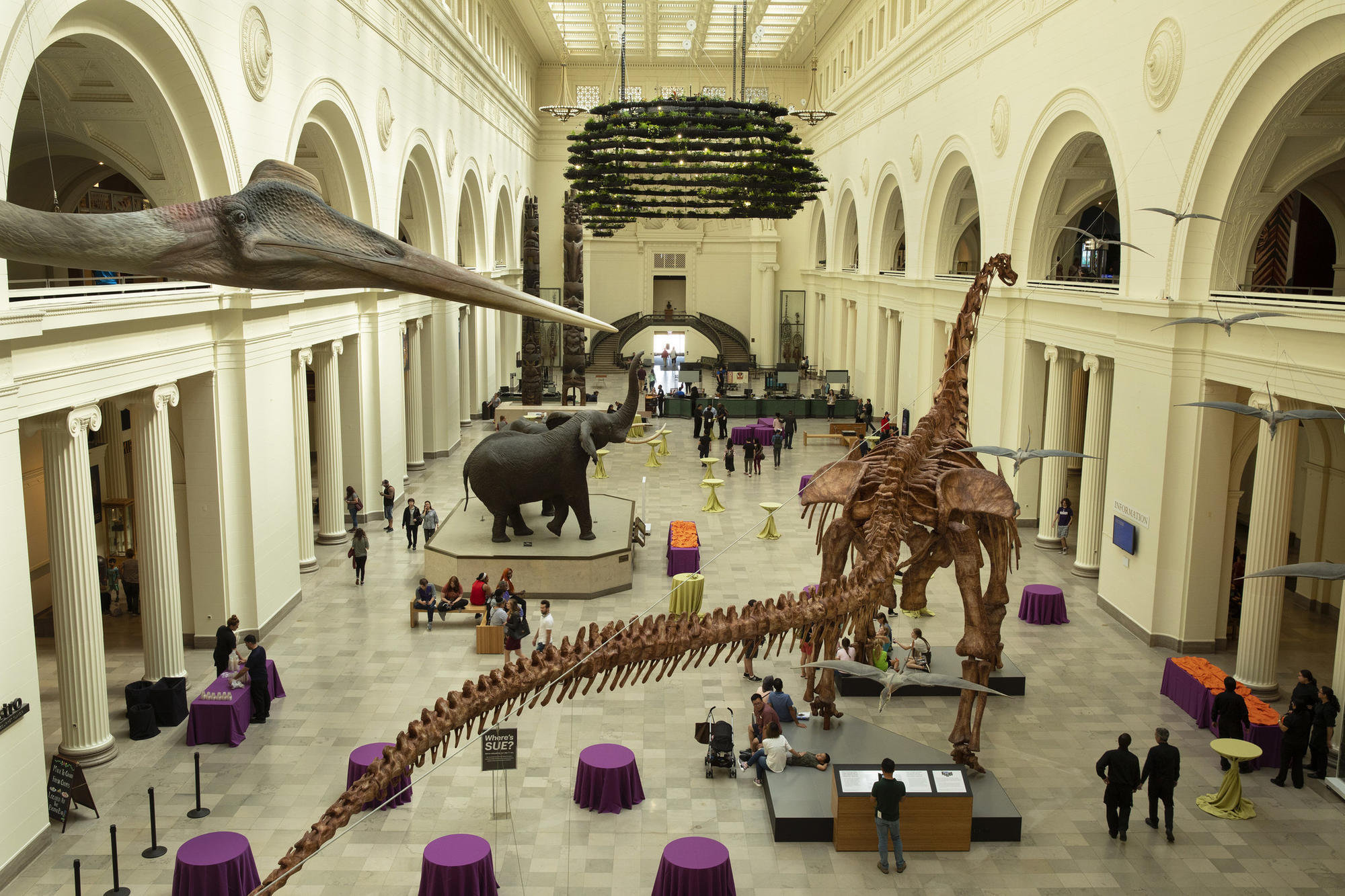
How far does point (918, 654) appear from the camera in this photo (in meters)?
12.8

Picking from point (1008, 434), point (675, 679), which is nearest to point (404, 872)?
point (675, 679)

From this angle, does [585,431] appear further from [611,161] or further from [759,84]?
[759,84]

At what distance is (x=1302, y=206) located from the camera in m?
19.5

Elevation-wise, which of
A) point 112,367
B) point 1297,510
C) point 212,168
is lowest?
point 1297,510

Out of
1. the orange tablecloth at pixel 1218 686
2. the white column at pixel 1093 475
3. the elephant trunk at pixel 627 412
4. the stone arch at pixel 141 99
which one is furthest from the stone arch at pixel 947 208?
the stone arch at pixel 141 99

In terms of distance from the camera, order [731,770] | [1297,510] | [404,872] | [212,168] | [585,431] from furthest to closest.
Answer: [1297,510] < [585,431] < [212,168] < [731,770] < [404,872]

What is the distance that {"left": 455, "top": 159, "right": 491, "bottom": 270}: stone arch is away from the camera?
32031 millimetres

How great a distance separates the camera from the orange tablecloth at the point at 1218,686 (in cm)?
1151

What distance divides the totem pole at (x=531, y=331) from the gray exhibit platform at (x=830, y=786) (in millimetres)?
20643

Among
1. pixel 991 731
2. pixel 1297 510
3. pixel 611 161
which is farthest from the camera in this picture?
pixel 611 161

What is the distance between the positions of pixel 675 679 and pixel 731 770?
2808mm

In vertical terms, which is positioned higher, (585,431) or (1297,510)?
(585,431)

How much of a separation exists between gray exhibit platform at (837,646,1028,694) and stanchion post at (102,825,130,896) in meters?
7.93

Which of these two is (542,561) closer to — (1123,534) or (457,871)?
(457,871)
